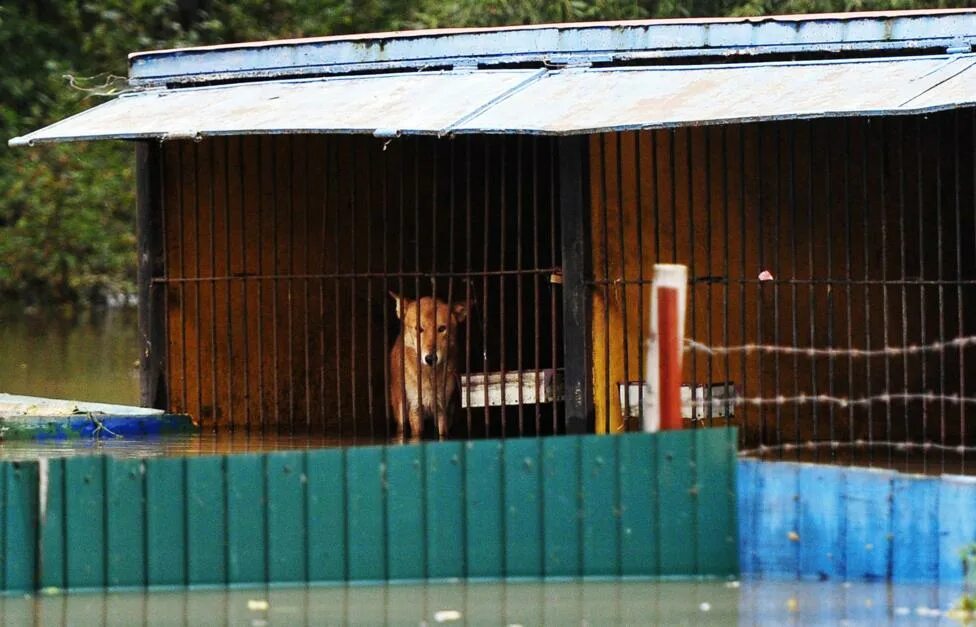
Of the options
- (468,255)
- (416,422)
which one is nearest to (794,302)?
(468,255)

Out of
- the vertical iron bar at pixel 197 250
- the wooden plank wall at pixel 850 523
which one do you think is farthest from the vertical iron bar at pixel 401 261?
the wooden plank wall at pixel 850 523

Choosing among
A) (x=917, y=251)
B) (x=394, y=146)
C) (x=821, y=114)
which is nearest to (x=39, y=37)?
(x=394, y=146)

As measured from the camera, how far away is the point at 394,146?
14.7m

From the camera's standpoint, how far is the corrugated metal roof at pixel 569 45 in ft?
38.1

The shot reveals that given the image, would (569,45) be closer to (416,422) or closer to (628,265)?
(628,265)

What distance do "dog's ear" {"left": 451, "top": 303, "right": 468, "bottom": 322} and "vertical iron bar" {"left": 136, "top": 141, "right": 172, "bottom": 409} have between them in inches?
80.2

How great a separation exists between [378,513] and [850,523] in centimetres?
207

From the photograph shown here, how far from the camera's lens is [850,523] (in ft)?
28.7

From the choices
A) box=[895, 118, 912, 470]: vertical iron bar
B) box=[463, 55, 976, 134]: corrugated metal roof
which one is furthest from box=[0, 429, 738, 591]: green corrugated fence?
box=[895, 118, 912, 470]: vertical iron bar

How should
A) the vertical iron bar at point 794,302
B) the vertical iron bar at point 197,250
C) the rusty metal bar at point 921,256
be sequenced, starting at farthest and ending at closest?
1. the vertical iron bar at point 197,250
2. the vertical iron bar at point 794,302
3. the rusty metal bar at point 921,256

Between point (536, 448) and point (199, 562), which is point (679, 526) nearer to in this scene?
point (536, 448)

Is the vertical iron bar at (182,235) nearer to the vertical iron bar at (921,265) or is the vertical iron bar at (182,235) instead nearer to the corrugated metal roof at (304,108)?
the corrugated metal roof at (304,108)

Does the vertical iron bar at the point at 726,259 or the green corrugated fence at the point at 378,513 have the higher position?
the vertical iron bar at the point at 726,259

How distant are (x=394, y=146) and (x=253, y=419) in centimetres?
227
